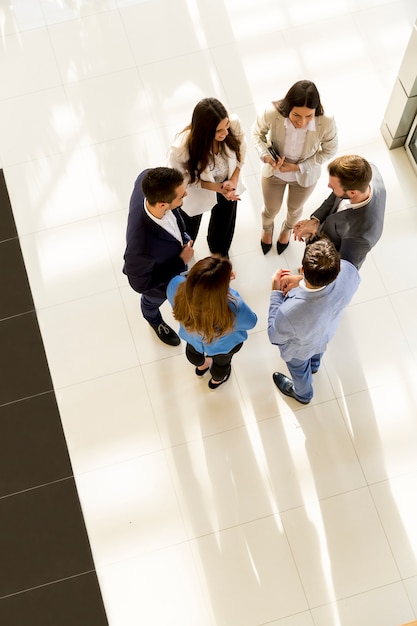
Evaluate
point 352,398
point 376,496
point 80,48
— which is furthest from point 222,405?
point 80,48

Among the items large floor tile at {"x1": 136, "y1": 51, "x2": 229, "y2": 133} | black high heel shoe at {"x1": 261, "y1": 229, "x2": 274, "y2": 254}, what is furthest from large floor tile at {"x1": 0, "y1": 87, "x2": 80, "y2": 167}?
black high heel shoe at {"x1": 261, "y1": 229, "x2": 274, "y2": 254}

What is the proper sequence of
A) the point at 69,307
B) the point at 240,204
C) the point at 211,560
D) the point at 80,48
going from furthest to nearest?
the point at 80,48 → the point at 240,204 → the point at 69,307 → the point at 211,560

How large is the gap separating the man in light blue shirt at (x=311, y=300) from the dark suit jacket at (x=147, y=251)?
568 millimetres

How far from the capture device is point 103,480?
3848 mm

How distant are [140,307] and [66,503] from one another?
1.35 m

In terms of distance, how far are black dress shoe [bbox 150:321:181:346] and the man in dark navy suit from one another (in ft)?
1.91

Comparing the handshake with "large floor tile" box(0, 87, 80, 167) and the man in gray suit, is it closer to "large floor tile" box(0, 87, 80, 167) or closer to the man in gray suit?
the man in gray suit

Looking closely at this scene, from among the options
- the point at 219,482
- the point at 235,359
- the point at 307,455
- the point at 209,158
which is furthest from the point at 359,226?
the point at 219,482

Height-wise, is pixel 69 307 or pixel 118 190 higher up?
pixel 118 190

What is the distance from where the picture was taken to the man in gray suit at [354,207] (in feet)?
9.62

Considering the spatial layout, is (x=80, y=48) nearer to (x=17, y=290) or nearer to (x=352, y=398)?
(x=17, y=290)

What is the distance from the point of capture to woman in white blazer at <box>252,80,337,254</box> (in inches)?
123

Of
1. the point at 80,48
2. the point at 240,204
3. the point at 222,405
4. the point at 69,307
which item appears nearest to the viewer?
the point at 222,405

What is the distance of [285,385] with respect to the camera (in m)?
3.94
